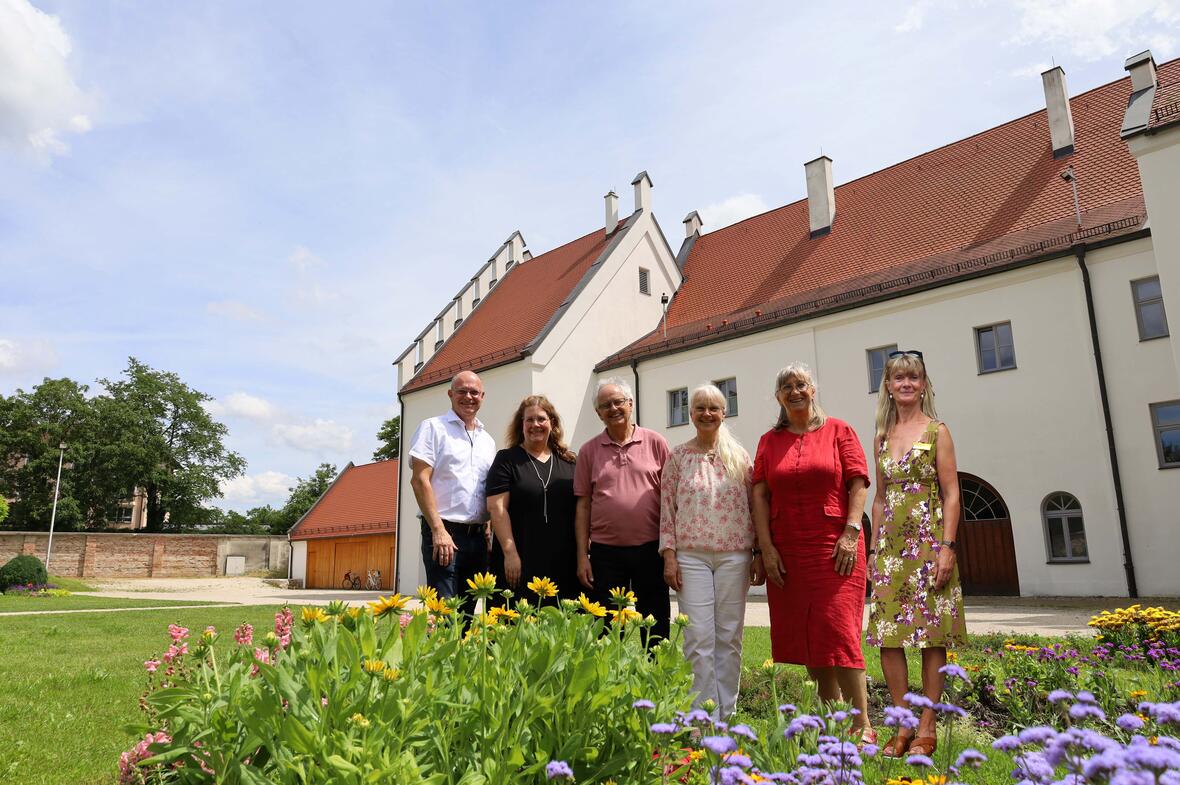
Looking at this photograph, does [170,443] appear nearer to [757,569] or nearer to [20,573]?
[20,573]

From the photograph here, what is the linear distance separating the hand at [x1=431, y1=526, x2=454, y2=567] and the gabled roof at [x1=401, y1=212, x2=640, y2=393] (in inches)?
718

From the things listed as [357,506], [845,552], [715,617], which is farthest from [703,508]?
[357,506]

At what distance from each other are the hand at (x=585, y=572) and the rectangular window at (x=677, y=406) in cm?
1724

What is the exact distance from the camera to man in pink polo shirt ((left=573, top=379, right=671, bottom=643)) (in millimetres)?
4672

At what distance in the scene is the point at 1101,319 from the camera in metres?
14.9

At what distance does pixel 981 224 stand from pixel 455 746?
62.5 feet

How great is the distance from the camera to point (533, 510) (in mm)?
4871

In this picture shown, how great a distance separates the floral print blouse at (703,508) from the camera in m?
4.46

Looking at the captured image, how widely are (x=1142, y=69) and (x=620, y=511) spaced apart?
59.0ft

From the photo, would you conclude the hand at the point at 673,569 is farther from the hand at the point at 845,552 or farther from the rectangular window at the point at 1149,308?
the rectangular window at the point at 1149,308

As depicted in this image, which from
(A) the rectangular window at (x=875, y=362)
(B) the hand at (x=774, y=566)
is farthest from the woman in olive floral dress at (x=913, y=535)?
(A) the rectangular window at (x=875, y=362)

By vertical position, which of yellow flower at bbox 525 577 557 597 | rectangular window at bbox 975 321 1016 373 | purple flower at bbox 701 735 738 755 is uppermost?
rectangular window at bbox 975 321 1016 373

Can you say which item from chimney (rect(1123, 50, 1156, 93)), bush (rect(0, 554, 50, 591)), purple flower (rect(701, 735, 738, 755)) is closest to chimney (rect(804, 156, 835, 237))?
chimney (rect(1123, 50, 1156, 93))

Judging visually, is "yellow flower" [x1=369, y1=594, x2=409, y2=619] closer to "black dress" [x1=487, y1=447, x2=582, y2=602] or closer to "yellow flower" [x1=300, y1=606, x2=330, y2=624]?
"yellow flower" [x1=300, y1=606, x2=330, y2=624]
